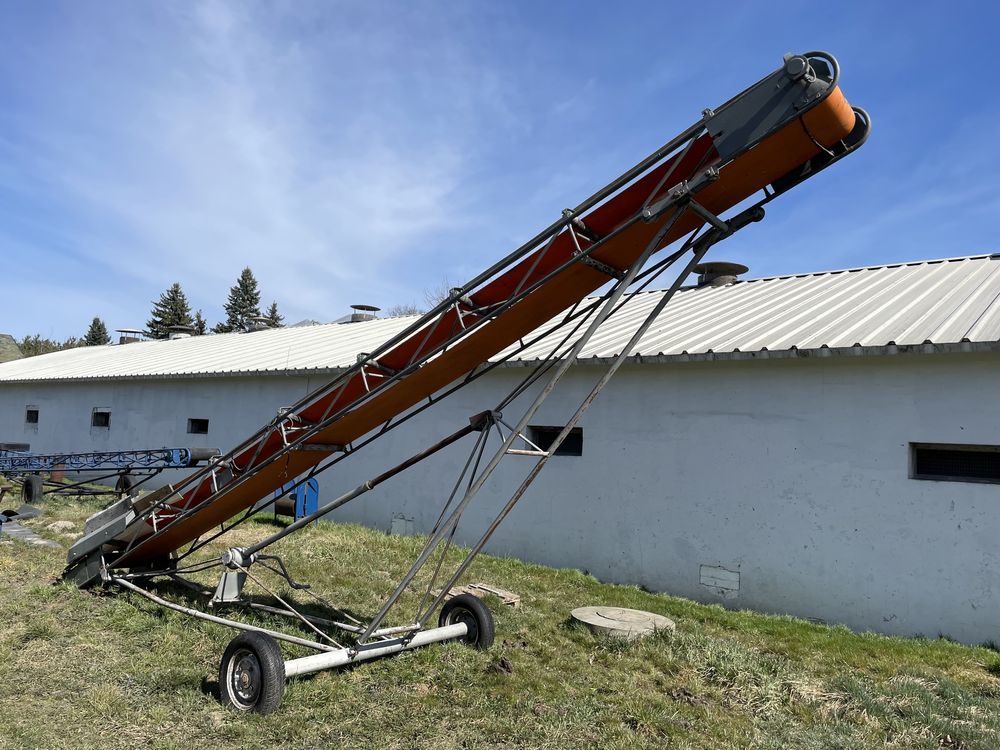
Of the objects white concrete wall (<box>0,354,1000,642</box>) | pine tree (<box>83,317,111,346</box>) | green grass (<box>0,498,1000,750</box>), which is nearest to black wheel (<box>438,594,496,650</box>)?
green grass (<box>0,498,1000,750</box>)

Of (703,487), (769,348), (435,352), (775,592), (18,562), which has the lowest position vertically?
(775,592)

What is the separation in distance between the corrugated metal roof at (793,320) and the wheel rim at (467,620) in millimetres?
4473

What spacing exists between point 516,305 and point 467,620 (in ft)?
10.4

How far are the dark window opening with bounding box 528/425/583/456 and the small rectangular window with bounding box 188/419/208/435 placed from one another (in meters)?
9.96

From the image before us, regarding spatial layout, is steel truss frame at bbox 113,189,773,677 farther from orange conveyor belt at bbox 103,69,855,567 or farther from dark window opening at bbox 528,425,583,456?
→ dark window opening at bbox 528,425,583,456

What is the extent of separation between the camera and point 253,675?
530 cm

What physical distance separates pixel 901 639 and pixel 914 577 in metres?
0.70

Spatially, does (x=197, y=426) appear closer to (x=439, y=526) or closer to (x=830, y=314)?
(x=439, y=526)

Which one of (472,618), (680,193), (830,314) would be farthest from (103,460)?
(830,314)

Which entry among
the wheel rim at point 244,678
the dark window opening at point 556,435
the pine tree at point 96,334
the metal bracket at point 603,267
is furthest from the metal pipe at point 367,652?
the pine tree at point 96,334

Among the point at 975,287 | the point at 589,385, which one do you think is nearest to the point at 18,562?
the point at 589,385

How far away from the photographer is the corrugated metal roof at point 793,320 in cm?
860

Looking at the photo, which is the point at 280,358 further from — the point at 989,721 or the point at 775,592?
the point at 989,721

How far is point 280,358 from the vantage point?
683 inches
